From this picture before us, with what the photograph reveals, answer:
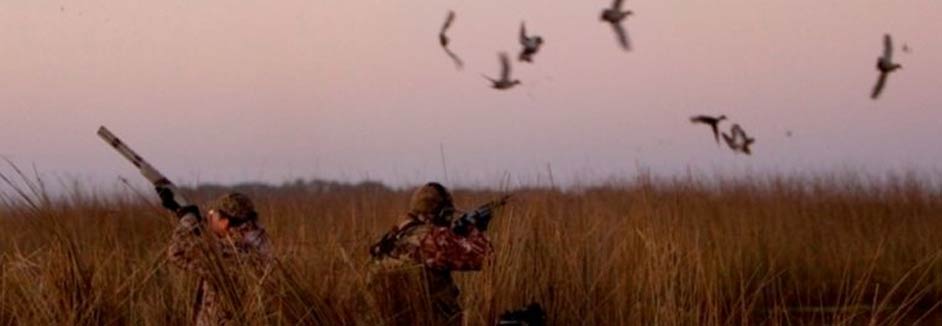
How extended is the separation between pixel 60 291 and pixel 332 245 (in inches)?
44.3

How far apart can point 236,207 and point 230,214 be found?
0.04 m

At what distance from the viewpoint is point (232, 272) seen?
22.0ft

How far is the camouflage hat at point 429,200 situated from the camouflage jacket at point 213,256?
602mm

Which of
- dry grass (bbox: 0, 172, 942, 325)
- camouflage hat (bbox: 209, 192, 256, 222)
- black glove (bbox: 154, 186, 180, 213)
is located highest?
black glove (bbox: 154, 186, 180, 213)

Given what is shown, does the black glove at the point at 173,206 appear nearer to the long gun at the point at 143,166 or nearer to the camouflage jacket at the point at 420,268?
the long gun at the point at 143,166

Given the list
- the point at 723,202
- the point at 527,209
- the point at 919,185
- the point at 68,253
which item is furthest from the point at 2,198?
the point at 919,185

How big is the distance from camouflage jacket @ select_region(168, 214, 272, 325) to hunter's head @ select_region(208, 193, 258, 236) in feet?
0.08

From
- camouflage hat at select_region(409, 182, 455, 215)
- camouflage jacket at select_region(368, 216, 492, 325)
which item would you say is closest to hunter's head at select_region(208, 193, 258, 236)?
camouflage jacket at select_region(368, 216, 492, 325)

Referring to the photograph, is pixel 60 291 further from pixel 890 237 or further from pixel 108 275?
pixel 890 237

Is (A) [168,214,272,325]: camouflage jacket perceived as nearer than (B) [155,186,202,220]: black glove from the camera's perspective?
Yes

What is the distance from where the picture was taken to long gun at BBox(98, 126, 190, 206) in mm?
7273

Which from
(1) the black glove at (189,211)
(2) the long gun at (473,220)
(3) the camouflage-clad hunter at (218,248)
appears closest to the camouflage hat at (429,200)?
(2) the long gun at (473,220)

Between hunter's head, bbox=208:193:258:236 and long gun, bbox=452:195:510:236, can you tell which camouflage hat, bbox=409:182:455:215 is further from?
hunter's head, bbox=208:193:258:236

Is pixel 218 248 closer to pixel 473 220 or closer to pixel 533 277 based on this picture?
pixel 473 220
